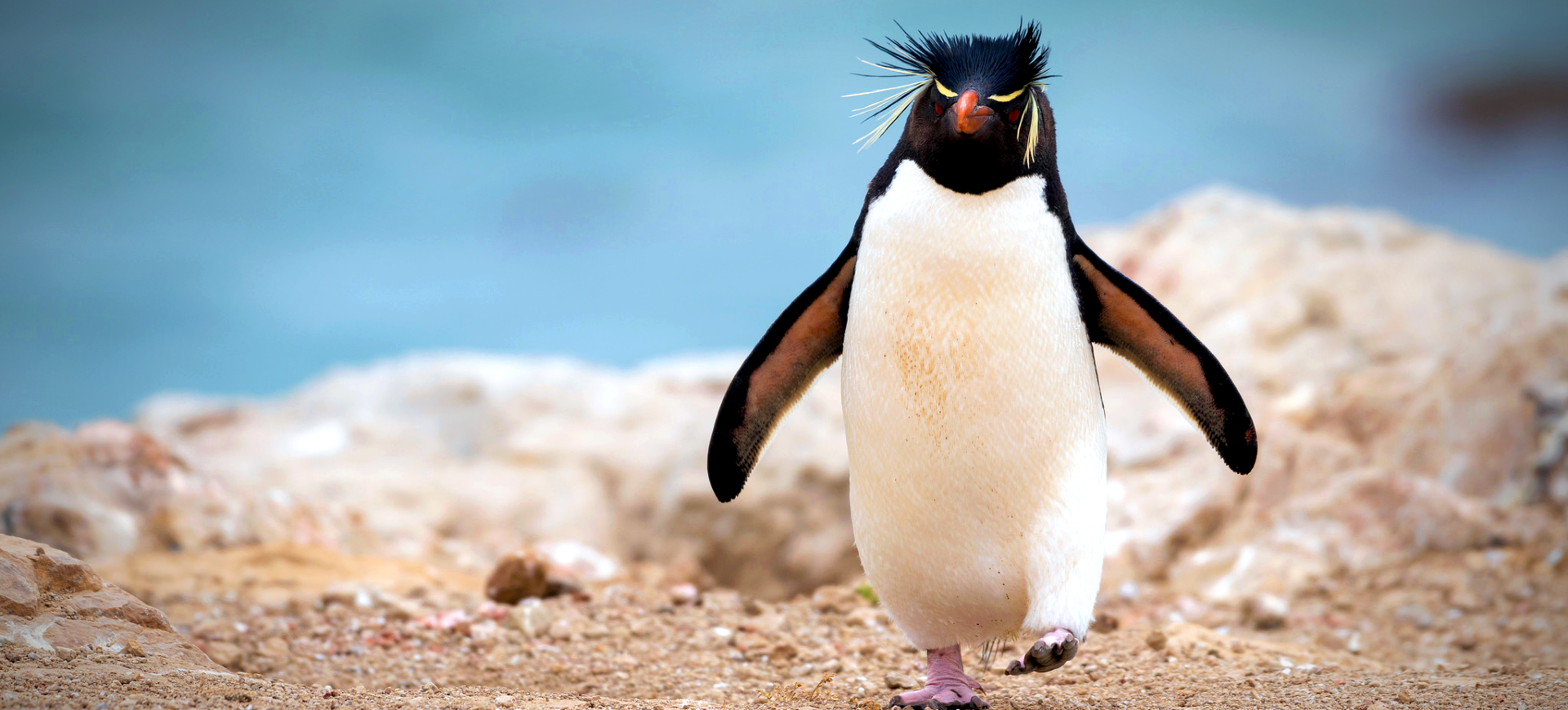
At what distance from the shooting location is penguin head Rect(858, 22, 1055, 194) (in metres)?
2.80

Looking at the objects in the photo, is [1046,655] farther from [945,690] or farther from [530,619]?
→ [530,619]

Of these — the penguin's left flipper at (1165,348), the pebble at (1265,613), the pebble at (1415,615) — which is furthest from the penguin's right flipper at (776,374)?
the pebble at (1415,615)

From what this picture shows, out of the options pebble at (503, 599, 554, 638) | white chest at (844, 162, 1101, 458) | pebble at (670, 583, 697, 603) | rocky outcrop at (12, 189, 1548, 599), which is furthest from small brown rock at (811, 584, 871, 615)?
white chest at (844, 162, 1101, 458)

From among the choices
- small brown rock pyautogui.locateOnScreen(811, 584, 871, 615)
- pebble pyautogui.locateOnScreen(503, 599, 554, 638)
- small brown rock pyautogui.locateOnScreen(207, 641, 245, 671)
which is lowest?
small brown rock pyautogui.locateOnScreen(207, 641, 245, 671)

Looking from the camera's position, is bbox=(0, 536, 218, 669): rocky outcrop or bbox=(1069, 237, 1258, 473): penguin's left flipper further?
bbox=(1069, 237, 1258, 473): penguin's left flipper

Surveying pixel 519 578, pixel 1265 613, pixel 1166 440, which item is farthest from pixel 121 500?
pixel 1166 440

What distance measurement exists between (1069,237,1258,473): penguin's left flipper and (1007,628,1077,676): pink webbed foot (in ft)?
2.72

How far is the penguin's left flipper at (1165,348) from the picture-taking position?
3.07 meters

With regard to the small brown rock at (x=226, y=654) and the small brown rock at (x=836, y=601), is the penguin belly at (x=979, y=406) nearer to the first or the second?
the small brown rock at (x=836, y=601)

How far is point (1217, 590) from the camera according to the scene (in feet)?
18.5

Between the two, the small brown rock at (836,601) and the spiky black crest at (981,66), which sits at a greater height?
the spiky black crest at (981,66)

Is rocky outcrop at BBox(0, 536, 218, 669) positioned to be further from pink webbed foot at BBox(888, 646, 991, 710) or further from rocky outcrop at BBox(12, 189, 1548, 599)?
rocky outcrop at BBox(12, 189, 1548, 599)

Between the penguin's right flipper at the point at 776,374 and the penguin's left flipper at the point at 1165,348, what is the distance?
730 mm

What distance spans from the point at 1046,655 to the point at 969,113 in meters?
1.41
